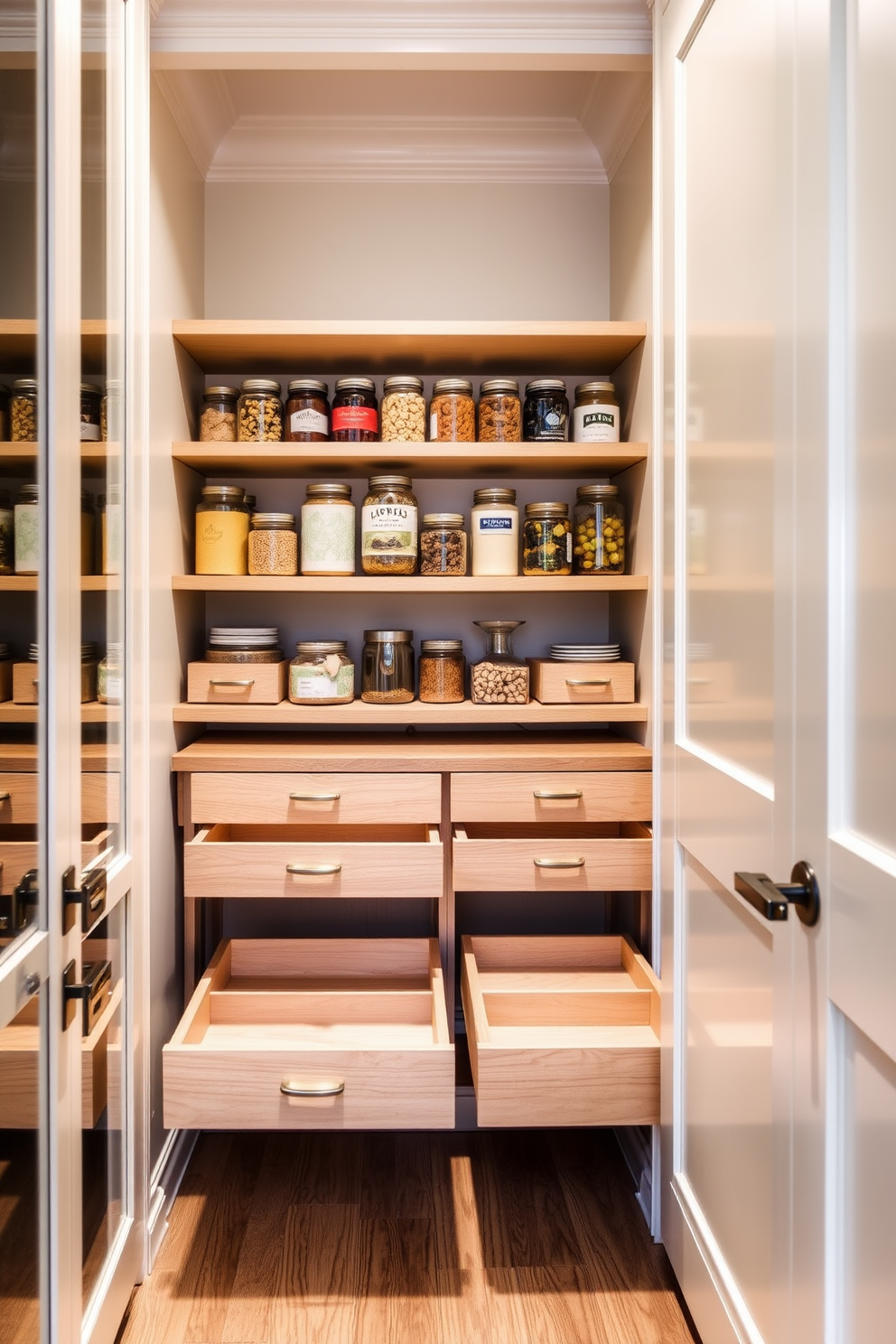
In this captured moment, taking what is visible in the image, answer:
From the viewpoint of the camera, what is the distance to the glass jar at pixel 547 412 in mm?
1994

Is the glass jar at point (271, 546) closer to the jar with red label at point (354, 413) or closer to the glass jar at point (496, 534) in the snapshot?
the jar with red label at point (354, 413)

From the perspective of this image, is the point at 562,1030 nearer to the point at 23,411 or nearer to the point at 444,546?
the point at 444,546

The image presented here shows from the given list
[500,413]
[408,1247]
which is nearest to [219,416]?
[500,413]

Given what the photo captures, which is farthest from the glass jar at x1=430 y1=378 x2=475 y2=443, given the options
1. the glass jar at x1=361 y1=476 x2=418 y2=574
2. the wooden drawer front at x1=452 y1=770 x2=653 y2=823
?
the wooden drawer front at x1=452 y1=770 x2=653 y2=823

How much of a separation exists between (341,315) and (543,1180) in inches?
79.8

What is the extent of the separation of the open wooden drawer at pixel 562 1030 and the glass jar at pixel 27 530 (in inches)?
40.6

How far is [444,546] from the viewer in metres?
2.00

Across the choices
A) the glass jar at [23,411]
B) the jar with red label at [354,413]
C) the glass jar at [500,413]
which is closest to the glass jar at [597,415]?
the glass jar at [500,413]

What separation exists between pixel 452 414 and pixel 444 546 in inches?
11.1

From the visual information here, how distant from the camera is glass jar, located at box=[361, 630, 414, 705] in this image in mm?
2008

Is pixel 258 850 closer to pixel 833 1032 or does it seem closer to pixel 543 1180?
pixel 543 1180

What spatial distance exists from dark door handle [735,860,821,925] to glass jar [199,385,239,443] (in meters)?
1.44

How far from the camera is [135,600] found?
159 centimetres

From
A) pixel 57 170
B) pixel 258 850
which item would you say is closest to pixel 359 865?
pixel 258 850
